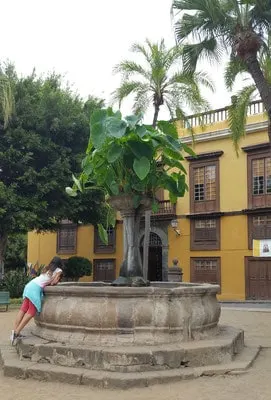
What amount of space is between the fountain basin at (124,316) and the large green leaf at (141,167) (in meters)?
1.70

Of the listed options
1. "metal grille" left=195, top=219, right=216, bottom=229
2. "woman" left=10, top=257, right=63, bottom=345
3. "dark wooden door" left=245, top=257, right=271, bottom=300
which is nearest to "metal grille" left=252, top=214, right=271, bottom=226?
"dark wooden door" left=245, top=257, right=271, bottom=300

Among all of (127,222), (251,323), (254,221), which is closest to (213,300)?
(127,222)

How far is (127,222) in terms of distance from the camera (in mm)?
8297

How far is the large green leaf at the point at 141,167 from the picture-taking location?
24.5 feet

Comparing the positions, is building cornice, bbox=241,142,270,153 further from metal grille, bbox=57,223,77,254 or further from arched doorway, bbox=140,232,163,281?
metal grille, bbox=57,223,77,254

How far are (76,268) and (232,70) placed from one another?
15.1 m

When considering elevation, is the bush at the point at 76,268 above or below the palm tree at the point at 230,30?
below

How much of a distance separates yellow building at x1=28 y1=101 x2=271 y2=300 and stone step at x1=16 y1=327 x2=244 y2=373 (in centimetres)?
1613

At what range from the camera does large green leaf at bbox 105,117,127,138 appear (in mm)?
7312

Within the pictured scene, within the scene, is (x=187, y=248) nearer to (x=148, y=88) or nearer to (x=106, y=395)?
(x=148, y=88)

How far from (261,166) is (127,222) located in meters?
16.2

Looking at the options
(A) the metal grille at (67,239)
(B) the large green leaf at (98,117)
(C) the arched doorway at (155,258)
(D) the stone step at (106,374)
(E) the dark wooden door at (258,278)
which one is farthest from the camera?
(A) the metal grille at (67,239)

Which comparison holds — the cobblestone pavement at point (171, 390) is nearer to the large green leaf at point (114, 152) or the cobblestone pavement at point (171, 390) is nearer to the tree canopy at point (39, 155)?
the large green leaf at point (114, 152)

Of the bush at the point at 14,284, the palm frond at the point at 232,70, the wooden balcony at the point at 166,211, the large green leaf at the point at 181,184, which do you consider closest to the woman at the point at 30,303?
the large green leaf at the point at 181,184
